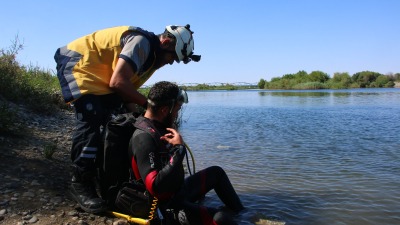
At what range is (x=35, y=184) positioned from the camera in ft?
14.7

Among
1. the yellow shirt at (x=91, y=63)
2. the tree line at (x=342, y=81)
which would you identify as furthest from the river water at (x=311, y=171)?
the tree line at (x=342, y=81)

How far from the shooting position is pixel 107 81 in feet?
13.2

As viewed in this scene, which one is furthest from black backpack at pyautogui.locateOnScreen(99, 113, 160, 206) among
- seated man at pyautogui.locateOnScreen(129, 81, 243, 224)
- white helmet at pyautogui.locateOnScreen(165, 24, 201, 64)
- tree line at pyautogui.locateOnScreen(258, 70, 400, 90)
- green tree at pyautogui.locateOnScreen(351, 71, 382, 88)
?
green tree at pyautogui.locateOnScreen(351, 71, 382, 88)

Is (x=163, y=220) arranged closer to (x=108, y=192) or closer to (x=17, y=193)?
(x=108, y=192)

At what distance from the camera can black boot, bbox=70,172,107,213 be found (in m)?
3.93

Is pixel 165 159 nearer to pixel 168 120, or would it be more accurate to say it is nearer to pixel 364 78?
pixel 168 120

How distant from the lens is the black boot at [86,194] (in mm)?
3932

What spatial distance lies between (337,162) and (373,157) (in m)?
1.19

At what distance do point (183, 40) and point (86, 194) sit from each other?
2.04 metres

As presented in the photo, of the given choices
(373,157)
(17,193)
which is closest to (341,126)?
(373,157)

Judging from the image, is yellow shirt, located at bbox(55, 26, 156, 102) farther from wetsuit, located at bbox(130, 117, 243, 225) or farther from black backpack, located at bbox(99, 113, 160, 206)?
wetsuit, located at bbox(130, 117, 243, 225)

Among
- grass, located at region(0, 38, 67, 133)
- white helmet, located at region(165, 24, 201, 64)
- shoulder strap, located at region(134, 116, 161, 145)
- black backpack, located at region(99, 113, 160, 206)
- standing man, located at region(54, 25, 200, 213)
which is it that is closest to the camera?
Result: shoulder strap, located at region(134, 116, 161, 145)

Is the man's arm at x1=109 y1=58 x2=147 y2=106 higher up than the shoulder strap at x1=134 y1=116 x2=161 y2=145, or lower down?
higher up

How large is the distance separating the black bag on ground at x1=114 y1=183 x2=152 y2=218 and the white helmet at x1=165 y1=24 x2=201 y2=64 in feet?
4.94
